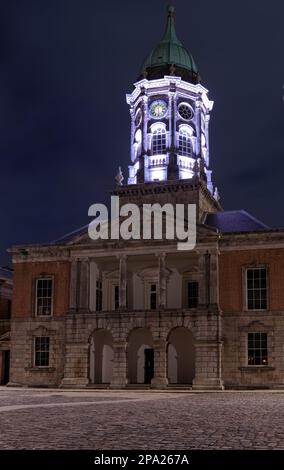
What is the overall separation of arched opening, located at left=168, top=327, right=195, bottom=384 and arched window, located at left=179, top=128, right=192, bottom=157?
48.2ft

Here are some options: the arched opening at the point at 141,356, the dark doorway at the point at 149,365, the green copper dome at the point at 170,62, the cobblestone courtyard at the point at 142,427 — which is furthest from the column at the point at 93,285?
the cobblestone courtyard at the point at 142,427

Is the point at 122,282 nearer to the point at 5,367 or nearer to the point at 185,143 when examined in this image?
the point at 5,367

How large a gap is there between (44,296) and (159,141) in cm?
1561

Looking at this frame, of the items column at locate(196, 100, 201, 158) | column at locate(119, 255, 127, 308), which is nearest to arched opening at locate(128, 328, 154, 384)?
column at locate(119, 255, 127, 308)

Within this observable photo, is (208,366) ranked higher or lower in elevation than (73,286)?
lower

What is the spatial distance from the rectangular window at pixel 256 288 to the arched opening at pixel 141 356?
7.62 m


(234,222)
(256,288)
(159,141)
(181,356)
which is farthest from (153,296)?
(159,141)

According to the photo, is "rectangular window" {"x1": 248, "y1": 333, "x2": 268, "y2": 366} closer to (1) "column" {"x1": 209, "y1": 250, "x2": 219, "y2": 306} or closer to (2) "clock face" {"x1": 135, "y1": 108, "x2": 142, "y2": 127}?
(1) "column" {"x1": 209, "y1": 250, "x2": 219, "y2": 306}

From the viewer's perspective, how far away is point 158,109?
2013 inches

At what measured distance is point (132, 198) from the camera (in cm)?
4944

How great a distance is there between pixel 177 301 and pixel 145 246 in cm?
522

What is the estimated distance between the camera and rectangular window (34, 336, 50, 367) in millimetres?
42188
